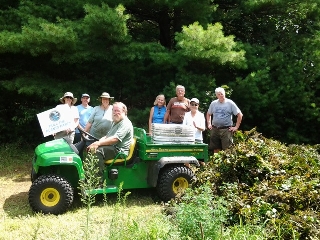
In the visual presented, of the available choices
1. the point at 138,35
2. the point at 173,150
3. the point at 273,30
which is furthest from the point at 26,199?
the point at 273,30

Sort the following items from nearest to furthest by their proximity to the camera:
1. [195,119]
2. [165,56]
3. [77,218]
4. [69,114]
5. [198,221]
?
[198,221]
[77,218]
[69,114]
[195,119]
[165,56]

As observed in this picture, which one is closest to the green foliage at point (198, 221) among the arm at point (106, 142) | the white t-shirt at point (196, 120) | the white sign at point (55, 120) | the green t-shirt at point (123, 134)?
the arm at point (106, 142)

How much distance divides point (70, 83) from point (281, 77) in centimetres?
535

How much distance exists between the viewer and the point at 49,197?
5.92 metres

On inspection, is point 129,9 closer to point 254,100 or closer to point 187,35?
point 187,35

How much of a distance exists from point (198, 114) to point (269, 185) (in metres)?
2.97

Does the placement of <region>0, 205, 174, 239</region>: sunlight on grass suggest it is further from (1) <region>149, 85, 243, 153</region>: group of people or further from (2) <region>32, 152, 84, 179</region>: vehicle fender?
(1) <region>149, 85, 243, 153</region>: group of people

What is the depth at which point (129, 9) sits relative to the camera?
1103 cm

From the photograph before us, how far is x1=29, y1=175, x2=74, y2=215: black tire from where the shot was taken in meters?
5.80

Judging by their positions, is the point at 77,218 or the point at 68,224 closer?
the point at 68,224

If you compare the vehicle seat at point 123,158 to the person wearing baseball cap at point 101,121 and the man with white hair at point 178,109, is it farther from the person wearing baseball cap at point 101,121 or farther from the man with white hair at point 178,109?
the man with white hair at point 178,109

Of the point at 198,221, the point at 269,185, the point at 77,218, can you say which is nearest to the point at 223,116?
the point at 269,185

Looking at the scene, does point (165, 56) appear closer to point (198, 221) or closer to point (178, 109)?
point (178, 109)

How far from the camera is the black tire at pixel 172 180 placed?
6426mm
